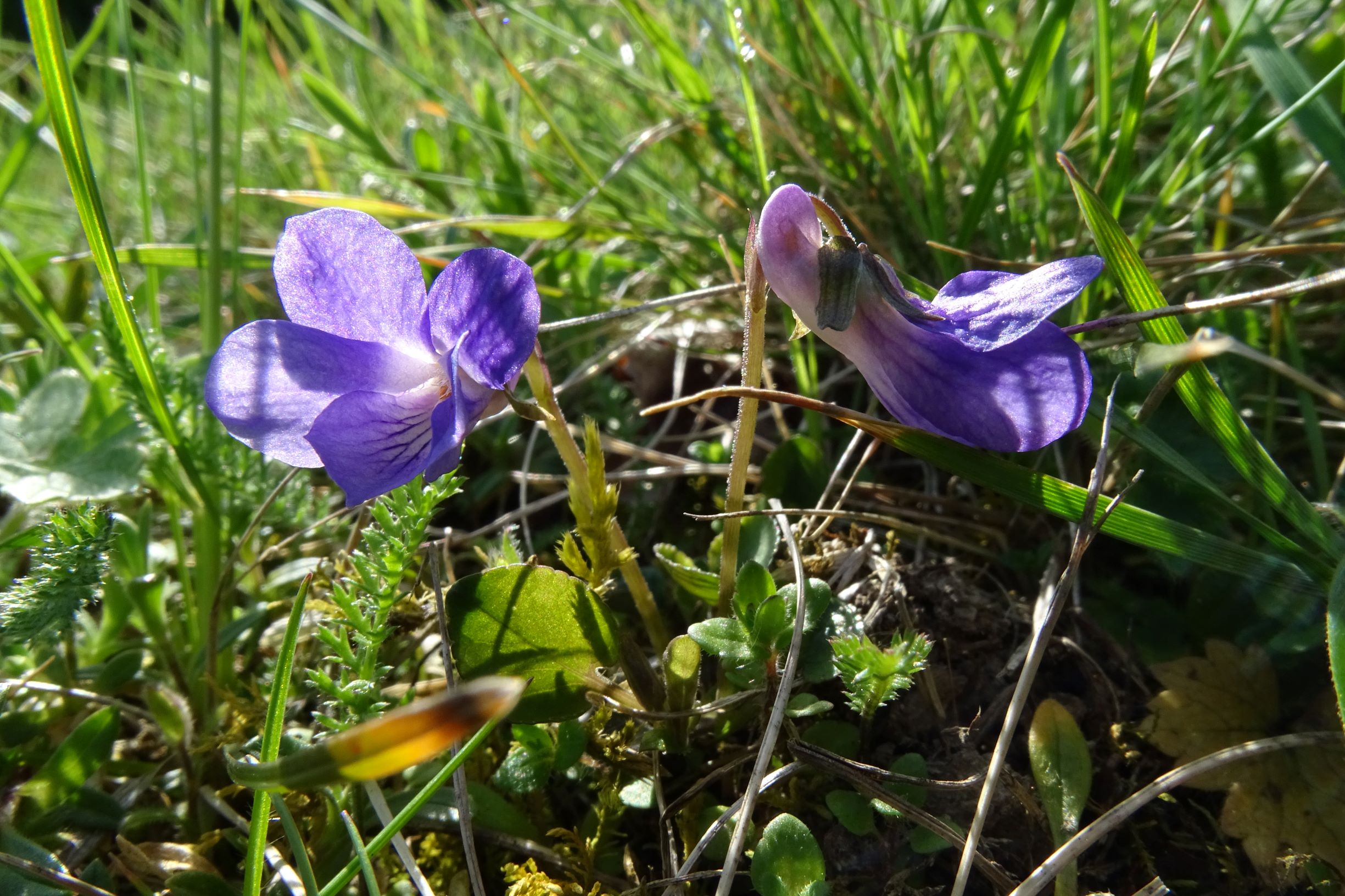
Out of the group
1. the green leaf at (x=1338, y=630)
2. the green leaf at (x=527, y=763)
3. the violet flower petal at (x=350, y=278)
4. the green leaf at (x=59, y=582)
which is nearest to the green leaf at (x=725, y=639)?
the green leaf at (x=527, y=763)

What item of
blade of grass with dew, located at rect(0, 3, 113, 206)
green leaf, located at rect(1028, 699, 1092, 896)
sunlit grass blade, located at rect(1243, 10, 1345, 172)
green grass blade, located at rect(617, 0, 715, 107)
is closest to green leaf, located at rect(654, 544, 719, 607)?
green leaf, located at rect(1028, 699, 1092, 896)

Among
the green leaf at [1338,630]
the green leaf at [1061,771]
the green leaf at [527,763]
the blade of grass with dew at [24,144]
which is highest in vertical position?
the blade of grass with dew at [24,144]

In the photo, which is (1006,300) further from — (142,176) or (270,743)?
(142,176)

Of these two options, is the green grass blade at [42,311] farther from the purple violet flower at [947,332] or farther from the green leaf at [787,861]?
the green leaf at [787,861]

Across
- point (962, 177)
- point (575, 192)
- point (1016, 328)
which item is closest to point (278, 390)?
point (1016, 328)

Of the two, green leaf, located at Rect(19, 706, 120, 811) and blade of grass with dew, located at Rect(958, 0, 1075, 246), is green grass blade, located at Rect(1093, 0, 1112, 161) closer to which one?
blade of grass with dew, located at Rect(958, 0, 1075, 246)

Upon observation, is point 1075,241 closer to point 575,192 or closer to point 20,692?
point 575,192

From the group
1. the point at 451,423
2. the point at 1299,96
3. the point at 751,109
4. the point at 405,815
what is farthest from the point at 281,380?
the point at 1299,96
